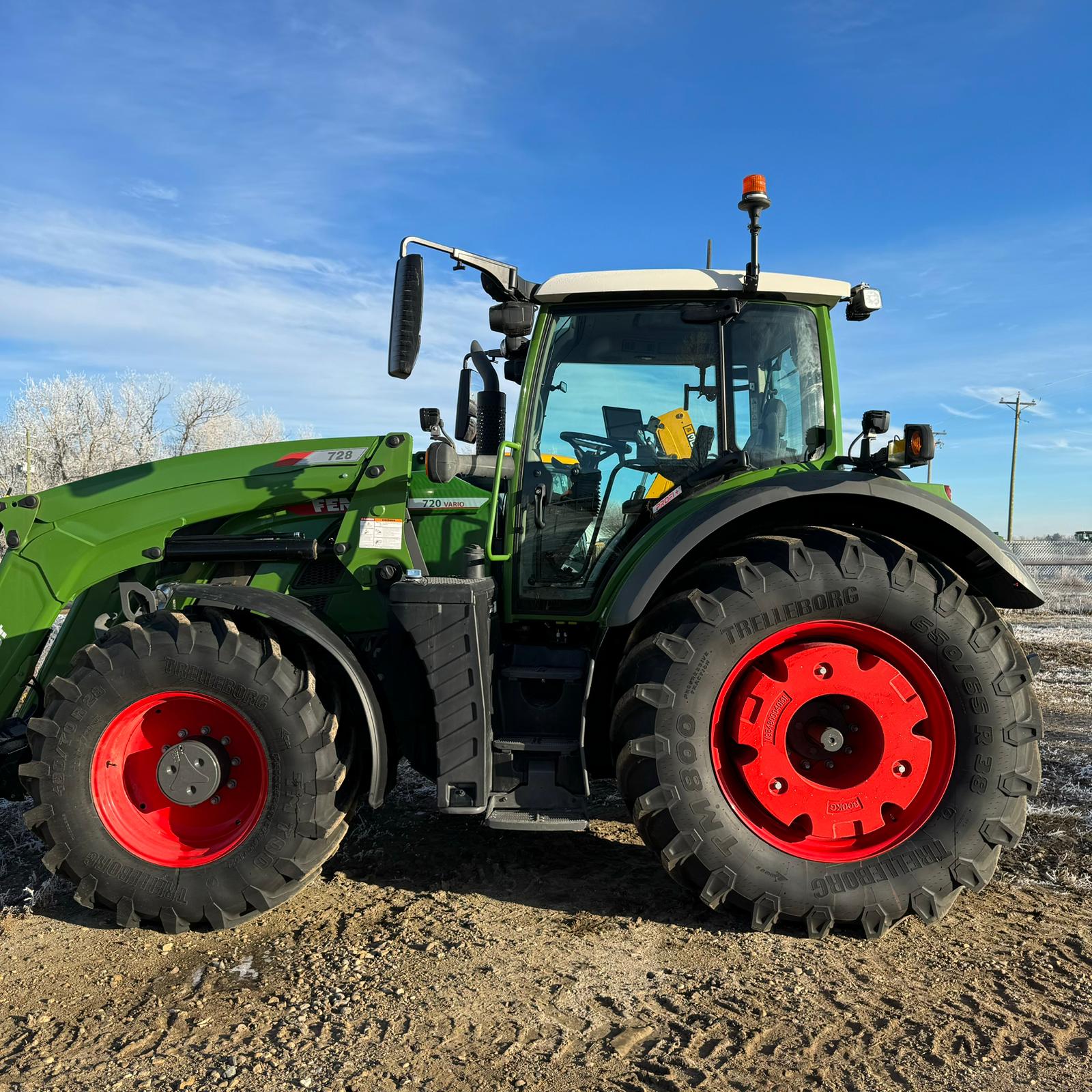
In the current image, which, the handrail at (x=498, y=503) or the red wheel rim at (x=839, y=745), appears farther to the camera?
the handrail at (x=498, y=503)

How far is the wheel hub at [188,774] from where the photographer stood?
304 cm

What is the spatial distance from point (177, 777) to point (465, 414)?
2135 millimetres

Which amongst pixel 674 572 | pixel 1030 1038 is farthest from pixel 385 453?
pixel 1030 1038

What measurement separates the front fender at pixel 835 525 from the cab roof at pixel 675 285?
0.89 meters

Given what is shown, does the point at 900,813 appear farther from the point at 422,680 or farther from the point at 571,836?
the point at 422,680

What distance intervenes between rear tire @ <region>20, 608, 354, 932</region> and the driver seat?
2066mm

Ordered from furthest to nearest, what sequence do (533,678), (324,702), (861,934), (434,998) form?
(533,678), (324,702), (861,934), (434,998)

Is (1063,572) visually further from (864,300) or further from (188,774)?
(188,774)

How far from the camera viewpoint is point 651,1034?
235 cm

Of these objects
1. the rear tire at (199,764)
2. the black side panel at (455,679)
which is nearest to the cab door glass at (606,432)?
the black side panel at (455,679)

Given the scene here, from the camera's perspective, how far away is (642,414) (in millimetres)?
3582

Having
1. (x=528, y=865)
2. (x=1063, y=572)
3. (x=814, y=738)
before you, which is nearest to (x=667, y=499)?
(x=814, y=738)

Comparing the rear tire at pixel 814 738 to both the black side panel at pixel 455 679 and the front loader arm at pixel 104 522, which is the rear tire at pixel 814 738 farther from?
the front loader arm at pixel 104 522

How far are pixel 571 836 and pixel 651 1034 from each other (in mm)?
1502
